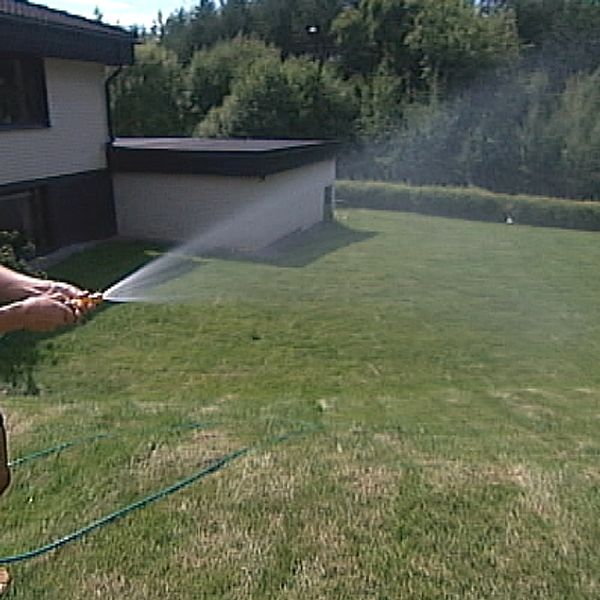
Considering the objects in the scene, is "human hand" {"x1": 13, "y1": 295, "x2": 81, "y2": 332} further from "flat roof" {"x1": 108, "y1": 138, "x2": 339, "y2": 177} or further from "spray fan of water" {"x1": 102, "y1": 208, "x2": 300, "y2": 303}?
"flat roof" {"x1": 108, "y1": 138, "x2": 339, "y2": 177}

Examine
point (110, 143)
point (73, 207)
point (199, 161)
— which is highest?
point (110, 143)

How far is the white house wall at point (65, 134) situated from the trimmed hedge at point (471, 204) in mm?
10873

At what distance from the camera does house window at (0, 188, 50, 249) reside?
1079 centimetres

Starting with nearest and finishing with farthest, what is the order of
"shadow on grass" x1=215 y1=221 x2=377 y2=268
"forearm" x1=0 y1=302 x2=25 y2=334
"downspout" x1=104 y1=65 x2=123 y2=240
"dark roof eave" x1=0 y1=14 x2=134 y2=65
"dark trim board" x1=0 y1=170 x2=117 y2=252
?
1. "forearm" x1=0 y1=302 x2=25 y2=334
2. "dark roof eave" x1=0 y1=14 x2=134 y2=65
3. "dark trim board" x1=0 y1=170 x2=117 y2=252
4. "shadow on grass" x1=215 y1=221 x2=377 y2=268
5. "downspout" x1=104 y1=65 x2=123 y2=240

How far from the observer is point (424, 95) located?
26156 mm

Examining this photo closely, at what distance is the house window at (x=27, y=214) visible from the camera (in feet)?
35.4

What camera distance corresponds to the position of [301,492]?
2660mm

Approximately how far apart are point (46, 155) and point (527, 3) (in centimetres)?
2613

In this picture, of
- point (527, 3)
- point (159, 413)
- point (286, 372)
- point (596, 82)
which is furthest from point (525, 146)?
point (159, 413)

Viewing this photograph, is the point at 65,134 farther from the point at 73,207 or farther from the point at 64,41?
the point at 64,41

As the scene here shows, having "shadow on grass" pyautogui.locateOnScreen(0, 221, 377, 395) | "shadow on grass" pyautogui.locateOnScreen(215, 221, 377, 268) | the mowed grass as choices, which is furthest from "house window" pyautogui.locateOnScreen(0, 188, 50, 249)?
the mowed grass

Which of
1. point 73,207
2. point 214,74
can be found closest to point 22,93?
point 73,207

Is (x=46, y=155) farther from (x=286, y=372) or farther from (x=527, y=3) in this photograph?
(x=527, y=3)

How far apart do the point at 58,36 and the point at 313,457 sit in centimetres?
975
